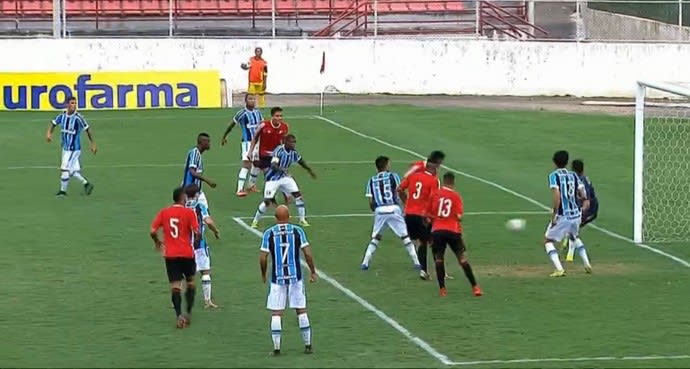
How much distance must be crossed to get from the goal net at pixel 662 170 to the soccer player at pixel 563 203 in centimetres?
339

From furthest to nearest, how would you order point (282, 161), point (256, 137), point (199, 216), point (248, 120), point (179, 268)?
point (248, 120), point (256, 137), point (282, 161), point (199, 216), point (179, 268)

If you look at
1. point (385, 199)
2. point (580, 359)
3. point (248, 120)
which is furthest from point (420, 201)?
point (248, 120)

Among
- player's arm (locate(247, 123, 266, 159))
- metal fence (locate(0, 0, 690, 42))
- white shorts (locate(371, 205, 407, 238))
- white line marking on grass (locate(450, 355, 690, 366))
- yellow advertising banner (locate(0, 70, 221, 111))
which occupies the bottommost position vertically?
white line marking on grass (locate(450, 355, 690, 366))

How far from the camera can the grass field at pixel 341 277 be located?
18.2 m

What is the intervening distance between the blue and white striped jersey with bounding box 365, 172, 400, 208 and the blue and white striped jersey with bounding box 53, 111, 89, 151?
959cm

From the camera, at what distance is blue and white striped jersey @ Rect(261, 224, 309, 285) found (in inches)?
688

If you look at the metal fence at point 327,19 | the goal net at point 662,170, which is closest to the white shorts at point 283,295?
the goal net at point 662,170

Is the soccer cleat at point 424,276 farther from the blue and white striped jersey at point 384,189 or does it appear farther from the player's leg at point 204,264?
the player's leg at point 204,264

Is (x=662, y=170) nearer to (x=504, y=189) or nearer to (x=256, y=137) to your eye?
(x=504, y=189)

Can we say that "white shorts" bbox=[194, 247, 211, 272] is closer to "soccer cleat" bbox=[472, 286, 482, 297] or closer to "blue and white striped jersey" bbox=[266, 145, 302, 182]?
"soccer cleat" bbox=[472, 286, 482, 297]

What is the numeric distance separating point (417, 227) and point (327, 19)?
117ft

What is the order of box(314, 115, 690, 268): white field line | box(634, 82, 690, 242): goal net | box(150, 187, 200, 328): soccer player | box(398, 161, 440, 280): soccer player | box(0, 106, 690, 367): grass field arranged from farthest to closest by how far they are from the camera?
box(634, 82, 690, 242): goal net
box(314, 115, 690, 268): white field line
box(398, 161, 440, 280): soccer player
box(150, 187, 200, 328): soccer player
box(0, 106, 690, 367): grass field

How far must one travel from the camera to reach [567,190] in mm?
22719

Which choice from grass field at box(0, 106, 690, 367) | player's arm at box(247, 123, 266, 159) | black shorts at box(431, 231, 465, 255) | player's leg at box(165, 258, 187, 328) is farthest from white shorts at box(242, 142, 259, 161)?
player's leg at box(165, 258, 187, 328)
